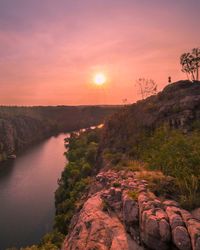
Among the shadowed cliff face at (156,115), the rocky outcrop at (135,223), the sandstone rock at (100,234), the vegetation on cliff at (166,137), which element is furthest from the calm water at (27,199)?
the rocky outcrop at (135,223)

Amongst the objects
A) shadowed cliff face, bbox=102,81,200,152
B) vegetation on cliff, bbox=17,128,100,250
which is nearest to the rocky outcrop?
vegetation on cliff, bbox=17,128,100,250

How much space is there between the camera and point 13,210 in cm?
6109

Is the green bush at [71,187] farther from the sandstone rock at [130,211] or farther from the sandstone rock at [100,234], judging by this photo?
the sandstone rock at [130,211]

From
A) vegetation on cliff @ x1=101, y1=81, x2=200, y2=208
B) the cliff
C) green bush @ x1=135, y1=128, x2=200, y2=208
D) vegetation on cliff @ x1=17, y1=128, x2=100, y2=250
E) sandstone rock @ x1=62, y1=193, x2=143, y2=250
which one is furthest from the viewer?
vegetation on cliff @ x1=17, y1=128, x2=100, y2=250

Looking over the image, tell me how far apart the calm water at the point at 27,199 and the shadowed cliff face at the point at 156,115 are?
66.6 ft

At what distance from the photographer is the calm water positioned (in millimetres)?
50766

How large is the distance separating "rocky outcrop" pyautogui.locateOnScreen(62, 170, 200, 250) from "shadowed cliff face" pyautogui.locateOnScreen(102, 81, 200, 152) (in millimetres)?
27784

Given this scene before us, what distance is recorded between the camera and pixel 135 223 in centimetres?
1614

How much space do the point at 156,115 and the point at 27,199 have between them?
37266 mm

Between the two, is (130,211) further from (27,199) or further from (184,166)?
(27,199)

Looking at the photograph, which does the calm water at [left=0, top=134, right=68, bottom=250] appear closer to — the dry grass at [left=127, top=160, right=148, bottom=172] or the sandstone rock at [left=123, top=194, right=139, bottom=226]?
the dry grass at [left=127, top=160, right=148, bottom=172]

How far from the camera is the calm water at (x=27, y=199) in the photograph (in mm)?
50766

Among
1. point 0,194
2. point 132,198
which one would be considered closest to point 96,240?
point 132,198

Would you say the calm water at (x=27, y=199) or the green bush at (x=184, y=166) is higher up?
the green bush at (x=184, y=166)
